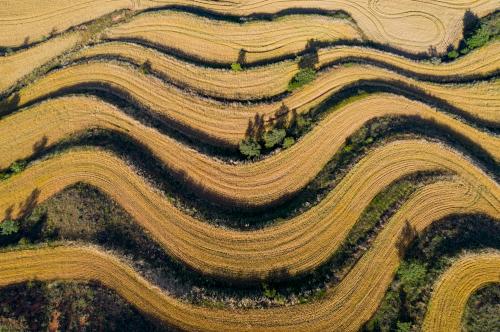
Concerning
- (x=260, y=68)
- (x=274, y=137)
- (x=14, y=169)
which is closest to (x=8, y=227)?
(x=14, y=169)

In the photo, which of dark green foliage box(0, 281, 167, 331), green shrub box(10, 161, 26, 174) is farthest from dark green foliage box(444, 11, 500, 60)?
green shrub box(10, 161, 26, 174)

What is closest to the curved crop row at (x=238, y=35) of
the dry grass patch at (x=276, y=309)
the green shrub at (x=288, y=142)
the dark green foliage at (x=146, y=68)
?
the dark green foliage at (x=146, y=68)

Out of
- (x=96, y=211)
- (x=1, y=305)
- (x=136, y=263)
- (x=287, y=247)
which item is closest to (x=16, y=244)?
(x=1, y=305)

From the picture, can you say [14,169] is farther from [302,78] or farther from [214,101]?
[302,78]

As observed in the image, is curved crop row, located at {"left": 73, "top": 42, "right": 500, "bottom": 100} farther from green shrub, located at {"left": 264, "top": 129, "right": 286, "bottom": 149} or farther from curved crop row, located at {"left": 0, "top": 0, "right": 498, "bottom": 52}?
green shrub, located at {"left": 264, "top": 129, "right": 286, "bottom": 149}

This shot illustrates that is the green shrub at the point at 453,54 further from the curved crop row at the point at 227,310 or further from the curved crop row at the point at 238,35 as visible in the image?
the curved crop row at the point at 227,310
